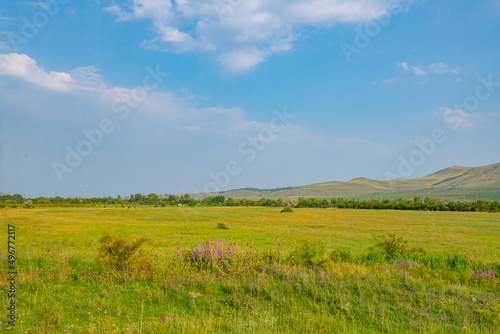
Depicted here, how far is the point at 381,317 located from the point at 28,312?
7943 mm

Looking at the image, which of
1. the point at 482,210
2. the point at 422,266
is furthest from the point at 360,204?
the point at 422,266

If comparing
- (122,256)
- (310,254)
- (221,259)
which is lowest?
(310,254)

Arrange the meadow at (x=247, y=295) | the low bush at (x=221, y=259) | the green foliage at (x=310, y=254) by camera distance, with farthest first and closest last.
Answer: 1. the green foliage at (x=310, y=254)
2. the low bush at (x=221, y=259)
3. the meadow at (x=247, y=295)

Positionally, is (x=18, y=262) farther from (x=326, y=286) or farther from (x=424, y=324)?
(x=424, y=324)

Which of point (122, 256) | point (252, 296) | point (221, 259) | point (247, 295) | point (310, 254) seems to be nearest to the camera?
point (247, 295)

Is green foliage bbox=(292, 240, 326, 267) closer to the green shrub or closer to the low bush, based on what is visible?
the green shrub

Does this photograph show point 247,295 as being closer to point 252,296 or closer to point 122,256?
point 252,296

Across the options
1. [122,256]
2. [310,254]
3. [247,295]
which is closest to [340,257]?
[310,254]

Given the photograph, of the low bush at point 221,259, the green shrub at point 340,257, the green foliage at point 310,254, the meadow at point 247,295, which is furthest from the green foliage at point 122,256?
the green shrub at point 340,257

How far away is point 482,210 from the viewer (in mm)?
96062

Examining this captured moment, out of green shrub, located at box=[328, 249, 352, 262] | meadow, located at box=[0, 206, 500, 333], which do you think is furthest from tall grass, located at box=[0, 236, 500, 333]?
green shrub, located at box=[328, 249, 352, 262]

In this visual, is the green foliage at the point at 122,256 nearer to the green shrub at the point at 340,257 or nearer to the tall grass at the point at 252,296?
the tall grass at the point at 252,296

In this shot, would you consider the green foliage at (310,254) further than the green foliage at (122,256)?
Yes

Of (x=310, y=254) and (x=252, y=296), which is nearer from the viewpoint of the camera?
(x=252, y=296)
